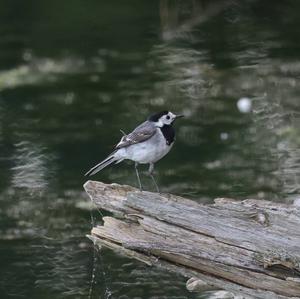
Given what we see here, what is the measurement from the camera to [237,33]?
41.0 feet

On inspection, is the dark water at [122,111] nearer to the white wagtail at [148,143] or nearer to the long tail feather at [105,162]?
the long tail feather at [105,162]

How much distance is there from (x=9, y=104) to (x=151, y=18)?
→ 367 cm

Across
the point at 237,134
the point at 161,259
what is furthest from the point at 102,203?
the point at 237,134

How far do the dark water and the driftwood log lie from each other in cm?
158

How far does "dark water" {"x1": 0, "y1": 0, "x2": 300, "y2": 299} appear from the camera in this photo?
6.95m

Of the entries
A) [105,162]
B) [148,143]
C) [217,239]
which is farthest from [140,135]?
[217,239]

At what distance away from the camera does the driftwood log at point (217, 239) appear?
4551 mm

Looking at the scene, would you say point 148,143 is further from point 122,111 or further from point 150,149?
point 122,111

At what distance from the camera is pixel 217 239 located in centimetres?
468

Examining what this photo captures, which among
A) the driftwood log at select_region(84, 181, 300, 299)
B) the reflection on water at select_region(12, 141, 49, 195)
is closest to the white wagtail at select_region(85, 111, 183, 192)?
the driftwood log at select_region(84, 181, 300, 299)

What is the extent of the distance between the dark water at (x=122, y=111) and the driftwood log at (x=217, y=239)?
1575mm

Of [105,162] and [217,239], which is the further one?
[105,162]

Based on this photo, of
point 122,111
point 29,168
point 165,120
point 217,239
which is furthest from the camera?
point 122,111

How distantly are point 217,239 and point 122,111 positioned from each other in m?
4.98
